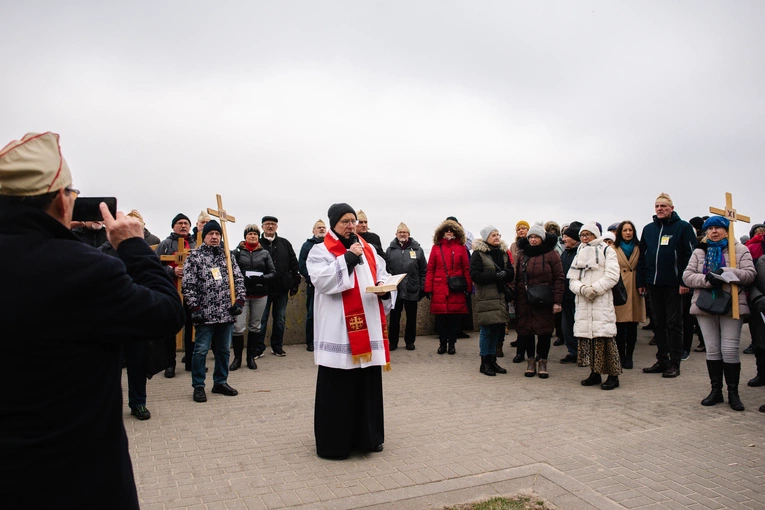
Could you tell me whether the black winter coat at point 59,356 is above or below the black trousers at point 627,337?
above

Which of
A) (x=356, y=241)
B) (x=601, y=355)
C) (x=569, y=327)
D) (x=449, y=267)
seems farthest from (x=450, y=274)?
(x=356, y=241)

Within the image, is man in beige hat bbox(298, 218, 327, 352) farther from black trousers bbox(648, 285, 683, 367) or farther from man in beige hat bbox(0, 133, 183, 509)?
man in beige hat bbox(0, 133, 183, 509)

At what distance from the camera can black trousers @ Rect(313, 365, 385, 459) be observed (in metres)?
5.30

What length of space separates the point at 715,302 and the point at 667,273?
5.85ft

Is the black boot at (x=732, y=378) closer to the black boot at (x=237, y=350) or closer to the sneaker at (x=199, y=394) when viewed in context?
the sneaker at (x=199, y=394)

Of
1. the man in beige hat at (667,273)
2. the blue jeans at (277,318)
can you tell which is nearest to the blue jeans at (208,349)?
the blue jeans at (277,318)

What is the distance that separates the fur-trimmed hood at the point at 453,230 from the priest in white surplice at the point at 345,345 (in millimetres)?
5084

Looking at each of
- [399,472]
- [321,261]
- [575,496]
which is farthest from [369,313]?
[575,496]

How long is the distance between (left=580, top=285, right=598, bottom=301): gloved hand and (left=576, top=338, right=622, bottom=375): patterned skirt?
581 mm

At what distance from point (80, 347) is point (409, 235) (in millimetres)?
9879

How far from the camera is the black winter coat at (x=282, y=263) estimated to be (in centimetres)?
1027

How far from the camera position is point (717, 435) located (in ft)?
19.5

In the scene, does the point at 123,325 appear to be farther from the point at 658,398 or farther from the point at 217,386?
the point at 658,398

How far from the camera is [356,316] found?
17.7 ft
